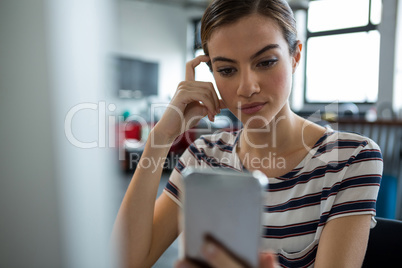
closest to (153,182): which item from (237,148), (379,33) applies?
(237,148)

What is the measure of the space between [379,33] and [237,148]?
4781mm

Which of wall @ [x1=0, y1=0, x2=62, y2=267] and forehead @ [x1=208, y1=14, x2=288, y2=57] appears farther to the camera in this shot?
forehead @ [x1=208, y1=14, x2=288, y2=57]

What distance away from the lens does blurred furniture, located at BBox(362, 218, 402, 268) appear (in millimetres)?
792

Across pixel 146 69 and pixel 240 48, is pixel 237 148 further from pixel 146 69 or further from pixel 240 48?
pixel 146 69

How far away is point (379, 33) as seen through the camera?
4.88m

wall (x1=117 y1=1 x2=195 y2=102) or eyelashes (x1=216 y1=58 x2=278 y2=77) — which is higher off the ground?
wall (x1=117 y1=1 x2=195 y2=102)

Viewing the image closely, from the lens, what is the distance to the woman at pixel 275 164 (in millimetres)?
787

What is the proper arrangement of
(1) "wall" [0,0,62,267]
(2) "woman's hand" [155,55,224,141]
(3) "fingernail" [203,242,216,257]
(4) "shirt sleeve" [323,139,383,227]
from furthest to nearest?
(2) "woman's hand" [155,55,224,141] < (4) "shirt sleeve" [323,139,383,227] < (3) "fingernail" [203,242,216,257] < (1) "wall" [0,0,62,267]

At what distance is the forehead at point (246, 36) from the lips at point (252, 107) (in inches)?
4.9

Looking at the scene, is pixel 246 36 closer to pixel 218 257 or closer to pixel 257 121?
pixel 257 121

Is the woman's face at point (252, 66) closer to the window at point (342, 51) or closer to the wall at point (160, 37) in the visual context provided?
the window at point (342, 51)

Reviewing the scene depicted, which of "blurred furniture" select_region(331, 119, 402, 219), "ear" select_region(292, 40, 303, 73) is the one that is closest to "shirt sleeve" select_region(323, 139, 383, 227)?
"ear" select_region(292, 40, 303, 73)

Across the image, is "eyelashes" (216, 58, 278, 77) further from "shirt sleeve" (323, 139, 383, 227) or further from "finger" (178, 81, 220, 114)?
"shirt sleeve" (323, 139, 383, 227)

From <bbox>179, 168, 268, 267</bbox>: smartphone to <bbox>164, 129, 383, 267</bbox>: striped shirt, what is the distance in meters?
0.57
